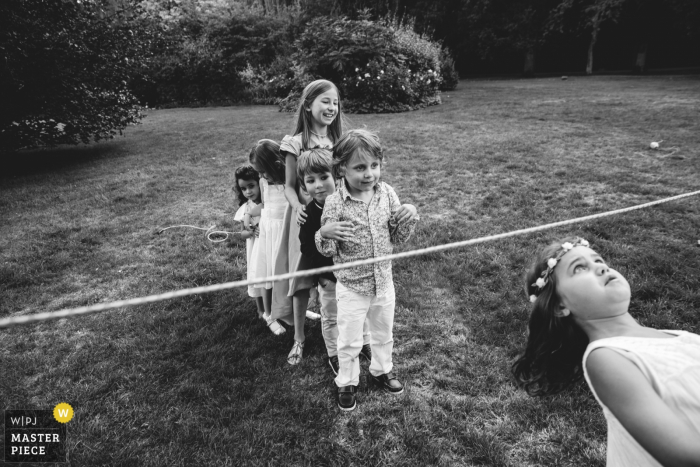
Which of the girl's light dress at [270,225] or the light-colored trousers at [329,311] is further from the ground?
the girl's light dress at [270,225]

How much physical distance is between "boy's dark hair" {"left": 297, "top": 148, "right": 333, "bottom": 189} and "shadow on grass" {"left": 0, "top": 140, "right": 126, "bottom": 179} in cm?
780

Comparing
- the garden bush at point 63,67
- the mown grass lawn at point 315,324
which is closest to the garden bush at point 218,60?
the garden bush at point 63,67

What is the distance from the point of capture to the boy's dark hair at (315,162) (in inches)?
89.7

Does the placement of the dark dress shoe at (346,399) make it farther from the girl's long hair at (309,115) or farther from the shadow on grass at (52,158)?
the shadow on grass at (52,158)

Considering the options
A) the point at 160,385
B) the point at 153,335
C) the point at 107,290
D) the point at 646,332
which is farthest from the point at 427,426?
the point at 107,290

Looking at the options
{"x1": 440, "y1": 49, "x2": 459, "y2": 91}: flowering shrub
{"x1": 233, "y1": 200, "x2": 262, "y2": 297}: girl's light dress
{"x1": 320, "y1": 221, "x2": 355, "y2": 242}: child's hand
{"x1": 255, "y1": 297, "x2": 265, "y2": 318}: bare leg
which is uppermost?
{"x1": 440, "y1": 49, "x2": 459, "y2": 91}: flowering shrub

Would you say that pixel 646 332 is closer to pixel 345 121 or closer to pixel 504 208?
pixel 345 121

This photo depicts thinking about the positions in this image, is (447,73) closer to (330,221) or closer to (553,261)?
(330,221)

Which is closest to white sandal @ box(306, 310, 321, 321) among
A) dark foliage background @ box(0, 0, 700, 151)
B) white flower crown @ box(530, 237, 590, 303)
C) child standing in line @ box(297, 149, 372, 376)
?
child standing in line @ box(297, 149, 372, 376)

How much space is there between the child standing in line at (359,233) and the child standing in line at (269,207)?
0.65m

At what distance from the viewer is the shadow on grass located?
7996 millimetres

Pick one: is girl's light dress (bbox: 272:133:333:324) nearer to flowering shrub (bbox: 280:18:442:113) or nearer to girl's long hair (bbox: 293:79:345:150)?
girl's long hair (bbox: 293:79:345:150)

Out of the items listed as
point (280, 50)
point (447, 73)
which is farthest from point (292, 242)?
point (280, 50)

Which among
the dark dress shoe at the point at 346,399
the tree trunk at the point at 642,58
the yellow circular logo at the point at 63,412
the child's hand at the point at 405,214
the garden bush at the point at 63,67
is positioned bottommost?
the yellow circular logo at the point at 63,412
